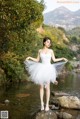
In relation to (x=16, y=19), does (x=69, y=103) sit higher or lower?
lower

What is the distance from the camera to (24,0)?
2486 centimetres

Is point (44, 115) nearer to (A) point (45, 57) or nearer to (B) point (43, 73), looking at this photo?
(B) point (43, 73)

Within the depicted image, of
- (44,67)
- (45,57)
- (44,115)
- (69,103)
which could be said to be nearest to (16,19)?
(69,103)

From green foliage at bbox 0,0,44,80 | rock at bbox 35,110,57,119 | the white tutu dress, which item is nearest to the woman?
the white tutu dress

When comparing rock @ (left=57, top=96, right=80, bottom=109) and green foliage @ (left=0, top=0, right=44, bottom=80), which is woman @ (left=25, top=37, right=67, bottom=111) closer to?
rock @ (left=57, top=96, right=80, bottom=109)

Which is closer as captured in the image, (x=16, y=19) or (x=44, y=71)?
(x=44, y=71)

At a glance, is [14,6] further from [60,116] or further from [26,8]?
[60,116]

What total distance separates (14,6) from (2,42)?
15.3 ft

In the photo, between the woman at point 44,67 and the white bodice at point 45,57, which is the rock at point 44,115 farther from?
the white bodice at point 45,57

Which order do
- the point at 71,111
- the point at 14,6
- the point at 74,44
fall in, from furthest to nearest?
1. the point at 74,44
2. the point at 14,6
3. the point at 71,111

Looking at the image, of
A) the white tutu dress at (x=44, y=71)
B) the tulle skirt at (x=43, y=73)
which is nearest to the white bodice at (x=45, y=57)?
the white tutu dress at (x=44, y=71)

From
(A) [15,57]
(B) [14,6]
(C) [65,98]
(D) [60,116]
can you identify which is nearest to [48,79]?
(D) [60,116]

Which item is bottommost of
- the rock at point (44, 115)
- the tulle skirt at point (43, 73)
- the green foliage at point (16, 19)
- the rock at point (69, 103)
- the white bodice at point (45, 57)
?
the rock at point (44, 115)

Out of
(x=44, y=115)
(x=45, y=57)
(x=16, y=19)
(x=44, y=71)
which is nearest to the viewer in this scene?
(x=45, y=57)
